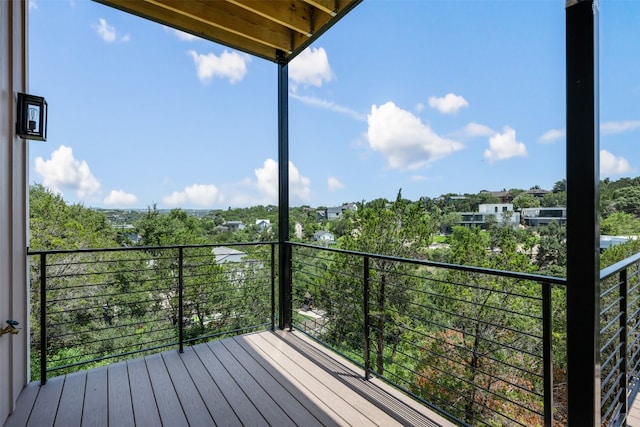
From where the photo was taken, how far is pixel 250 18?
2.45 m

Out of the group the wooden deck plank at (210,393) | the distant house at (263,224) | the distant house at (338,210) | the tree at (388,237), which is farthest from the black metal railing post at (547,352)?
the tree at (388,237)

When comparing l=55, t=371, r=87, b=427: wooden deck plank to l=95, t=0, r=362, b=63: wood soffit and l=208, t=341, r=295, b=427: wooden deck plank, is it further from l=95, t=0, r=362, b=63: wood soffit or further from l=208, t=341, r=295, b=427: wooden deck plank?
l=95, t=0, r=362, b=63: wood soffit

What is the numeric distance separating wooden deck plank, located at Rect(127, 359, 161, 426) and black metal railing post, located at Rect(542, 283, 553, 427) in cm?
179

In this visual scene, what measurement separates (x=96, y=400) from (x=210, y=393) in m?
0.63

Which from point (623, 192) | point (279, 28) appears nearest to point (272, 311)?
point (279, 28)

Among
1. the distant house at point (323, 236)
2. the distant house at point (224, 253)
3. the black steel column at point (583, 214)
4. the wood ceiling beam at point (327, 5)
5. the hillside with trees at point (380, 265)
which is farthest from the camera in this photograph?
the distant house at point (323, 236)

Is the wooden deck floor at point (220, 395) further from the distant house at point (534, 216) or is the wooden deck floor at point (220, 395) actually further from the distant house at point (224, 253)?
the distant house at point (534, 216)

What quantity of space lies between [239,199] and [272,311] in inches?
Answer: 157

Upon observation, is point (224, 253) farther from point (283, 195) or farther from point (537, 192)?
point (537, 192)

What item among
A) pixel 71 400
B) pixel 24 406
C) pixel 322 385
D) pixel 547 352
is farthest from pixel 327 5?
pixel 24 406

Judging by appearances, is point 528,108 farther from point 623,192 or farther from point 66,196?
point 66,196

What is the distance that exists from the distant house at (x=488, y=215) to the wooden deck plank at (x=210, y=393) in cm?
386

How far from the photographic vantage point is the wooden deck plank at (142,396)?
1.56m

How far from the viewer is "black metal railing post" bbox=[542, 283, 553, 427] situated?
1.24 metres
